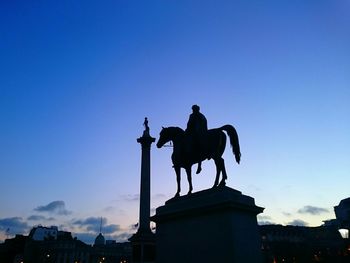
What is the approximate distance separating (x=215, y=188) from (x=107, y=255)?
112 meters

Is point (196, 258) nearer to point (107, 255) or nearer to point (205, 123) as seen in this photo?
point (205, 123)

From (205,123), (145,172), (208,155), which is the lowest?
(208,155)

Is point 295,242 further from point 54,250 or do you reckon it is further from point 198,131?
point 198,131

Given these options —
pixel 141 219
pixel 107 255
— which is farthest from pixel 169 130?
pixel 107 255

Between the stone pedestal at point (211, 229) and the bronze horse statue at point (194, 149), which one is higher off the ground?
the bronze horse statue at point (194, 149)

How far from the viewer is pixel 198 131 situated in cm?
1133

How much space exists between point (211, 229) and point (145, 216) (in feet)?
113

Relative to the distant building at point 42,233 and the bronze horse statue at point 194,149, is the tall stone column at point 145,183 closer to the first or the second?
the bronze horse statue at point 194,149

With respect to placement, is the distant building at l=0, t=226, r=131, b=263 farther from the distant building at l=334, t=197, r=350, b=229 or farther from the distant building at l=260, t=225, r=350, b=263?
the distant building at l=334, t=197, r=350, b=229

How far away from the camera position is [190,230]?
9.90 m

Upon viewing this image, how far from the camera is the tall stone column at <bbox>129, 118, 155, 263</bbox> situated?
38.9 metres

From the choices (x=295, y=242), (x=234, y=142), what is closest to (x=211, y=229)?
(x=234, y=142)

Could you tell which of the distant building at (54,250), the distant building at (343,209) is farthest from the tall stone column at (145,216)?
the distant building at (343,209)

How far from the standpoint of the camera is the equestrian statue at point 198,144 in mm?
10742
